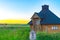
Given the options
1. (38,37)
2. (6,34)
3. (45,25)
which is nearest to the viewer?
(38,37)

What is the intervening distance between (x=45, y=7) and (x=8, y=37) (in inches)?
693

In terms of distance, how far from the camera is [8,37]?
1684cm

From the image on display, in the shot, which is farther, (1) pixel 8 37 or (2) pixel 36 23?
(2) pixel 36 23

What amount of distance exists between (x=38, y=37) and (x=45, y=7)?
17649 mm

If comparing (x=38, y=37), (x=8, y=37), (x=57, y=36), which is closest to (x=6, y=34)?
(x=8, y=37)

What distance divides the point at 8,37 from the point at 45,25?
1562 cm

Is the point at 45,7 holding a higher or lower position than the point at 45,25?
higher

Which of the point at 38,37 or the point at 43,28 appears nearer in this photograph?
the point at 38,37

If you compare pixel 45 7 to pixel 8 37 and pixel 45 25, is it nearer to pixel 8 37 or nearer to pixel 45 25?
pixel 45 25

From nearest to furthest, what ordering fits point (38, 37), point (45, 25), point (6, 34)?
point (38, 37)
point (6, 34)
point (45, 25)

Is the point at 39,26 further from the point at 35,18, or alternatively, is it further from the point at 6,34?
the point at 6,34

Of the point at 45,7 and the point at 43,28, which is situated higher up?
the point at 45,7

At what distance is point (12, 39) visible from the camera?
16484 millimetres


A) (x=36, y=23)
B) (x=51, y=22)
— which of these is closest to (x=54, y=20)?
(x=51, y=22)
